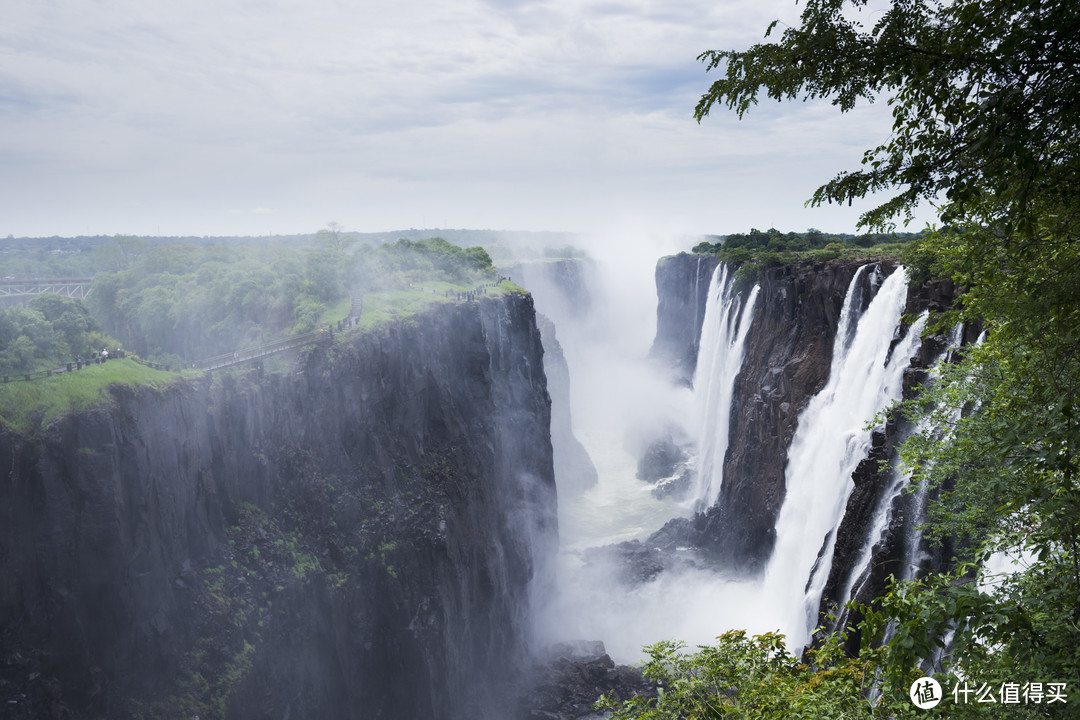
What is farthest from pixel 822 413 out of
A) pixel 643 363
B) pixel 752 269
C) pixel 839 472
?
pixel 643 363

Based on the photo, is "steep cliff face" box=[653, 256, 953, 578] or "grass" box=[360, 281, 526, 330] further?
"grass" box=[360, 281, 526, 330]

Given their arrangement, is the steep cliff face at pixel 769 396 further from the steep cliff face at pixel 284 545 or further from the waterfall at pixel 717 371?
the steep cliff face at pixel 284 545

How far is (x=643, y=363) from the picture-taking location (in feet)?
333

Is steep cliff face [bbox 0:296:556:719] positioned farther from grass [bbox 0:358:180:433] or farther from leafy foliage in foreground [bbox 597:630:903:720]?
leafy foliage in foreground [bbox 597:630:903:720]

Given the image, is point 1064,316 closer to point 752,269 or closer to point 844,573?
point 844,573

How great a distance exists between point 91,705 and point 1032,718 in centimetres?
2499

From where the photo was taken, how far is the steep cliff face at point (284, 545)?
68.5 feet

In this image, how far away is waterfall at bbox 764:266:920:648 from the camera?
26.1 meters

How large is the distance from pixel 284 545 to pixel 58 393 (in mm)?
10878

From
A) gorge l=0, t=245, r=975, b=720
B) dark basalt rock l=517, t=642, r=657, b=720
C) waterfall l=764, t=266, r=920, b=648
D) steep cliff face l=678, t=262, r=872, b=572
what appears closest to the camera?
gorge l=0, t=245, r=975, b=720

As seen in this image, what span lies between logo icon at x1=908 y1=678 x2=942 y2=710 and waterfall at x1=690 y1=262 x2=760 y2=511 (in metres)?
42.7

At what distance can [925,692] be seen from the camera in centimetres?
775

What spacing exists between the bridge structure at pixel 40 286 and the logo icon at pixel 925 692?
42919 mm

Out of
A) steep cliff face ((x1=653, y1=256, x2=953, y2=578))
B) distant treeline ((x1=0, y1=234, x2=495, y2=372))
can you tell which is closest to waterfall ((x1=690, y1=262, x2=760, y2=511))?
steep cliff face ((x1=653, y1=256, x2=953, y2=578))
